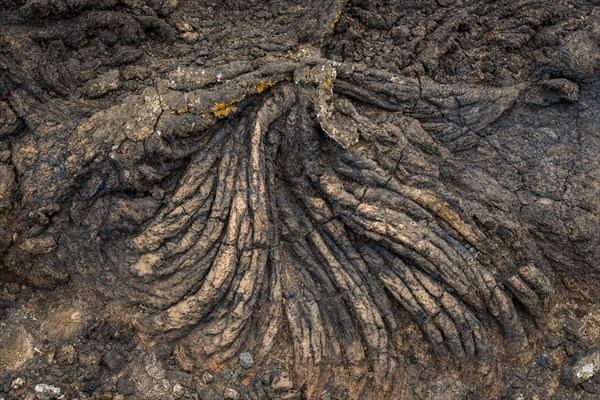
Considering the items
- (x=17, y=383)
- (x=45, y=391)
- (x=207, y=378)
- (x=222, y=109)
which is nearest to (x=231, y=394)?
(x=207, y=378)

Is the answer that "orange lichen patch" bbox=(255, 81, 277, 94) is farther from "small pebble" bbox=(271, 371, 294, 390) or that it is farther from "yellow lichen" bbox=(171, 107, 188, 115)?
"small pebble" bbox=(271, 371, 294, 390)

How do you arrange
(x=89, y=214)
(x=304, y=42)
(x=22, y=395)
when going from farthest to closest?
(x=304, y=42)
(x=89, y=214)
(x=22, y=395)

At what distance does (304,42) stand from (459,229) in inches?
109

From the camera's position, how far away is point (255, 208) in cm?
682

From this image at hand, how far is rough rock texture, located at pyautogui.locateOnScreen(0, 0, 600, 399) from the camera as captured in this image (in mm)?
6652

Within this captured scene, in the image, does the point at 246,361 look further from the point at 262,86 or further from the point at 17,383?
the point at 262,86

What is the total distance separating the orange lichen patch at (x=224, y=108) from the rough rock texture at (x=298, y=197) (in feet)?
0.06

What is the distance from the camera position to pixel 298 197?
7141 mm

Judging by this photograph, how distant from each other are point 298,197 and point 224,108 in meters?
1.30

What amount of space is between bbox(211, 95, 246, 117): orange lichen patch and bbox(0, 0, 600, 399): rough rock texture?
2 centimetres

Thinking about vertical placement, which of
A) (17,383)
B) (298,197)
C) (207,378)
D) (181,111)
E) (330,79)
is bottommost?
(17,383)

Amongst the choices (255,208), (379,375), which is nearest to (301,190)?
(255,208)

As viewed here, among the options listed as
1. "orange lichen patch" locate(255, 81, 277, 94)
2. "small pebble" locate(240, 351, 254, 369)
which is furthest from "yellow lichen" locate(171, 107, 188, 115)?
"small pebble" locate(240, 351, 254, 369)

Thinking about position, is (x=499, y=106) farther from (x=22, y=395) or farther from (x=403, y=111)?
(x=22, y=395)
